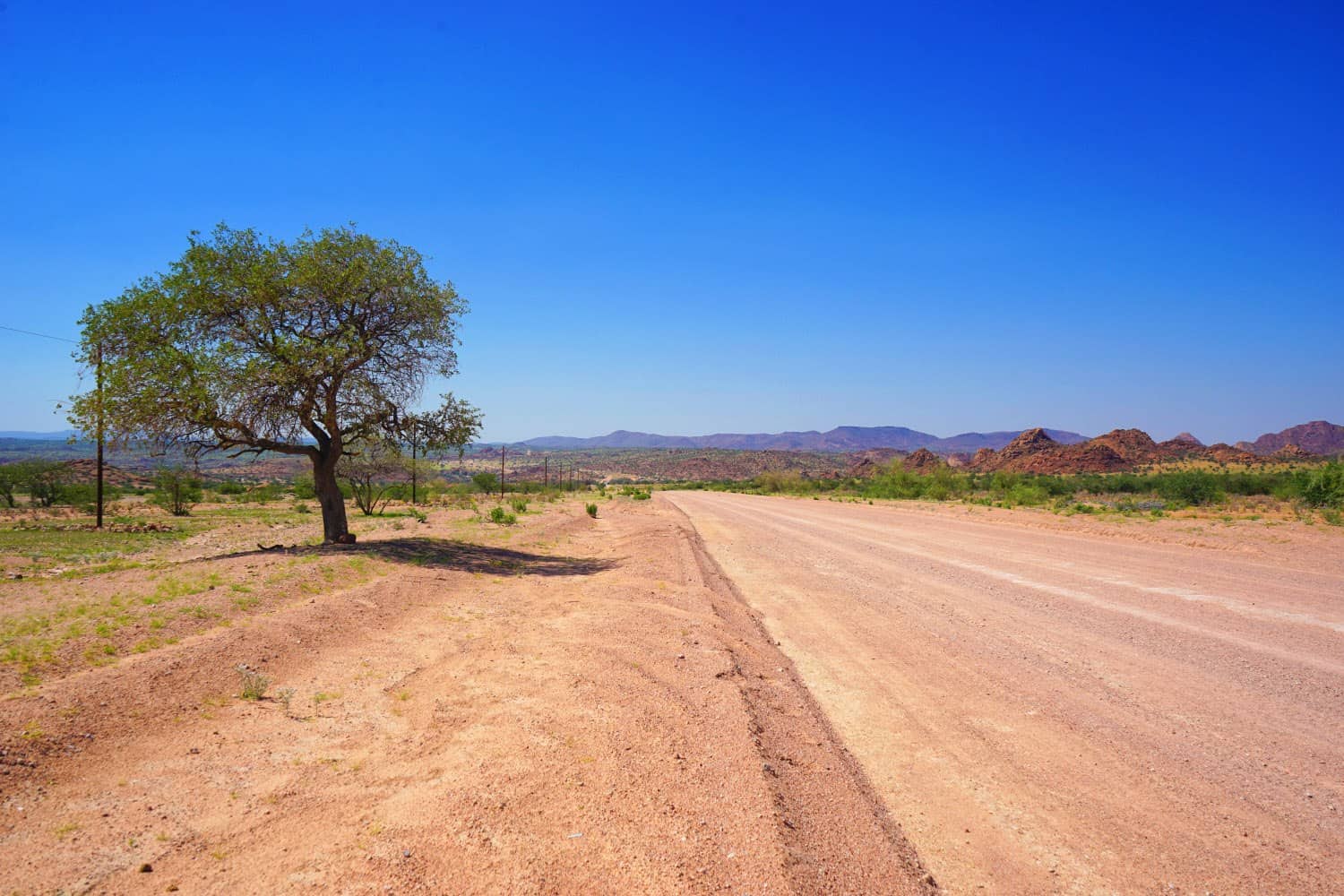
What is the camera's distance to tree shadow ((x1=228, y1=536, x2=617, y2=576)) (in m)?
15.3

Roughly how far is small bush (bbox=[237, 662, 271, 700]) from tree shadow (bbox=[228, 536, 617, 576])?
7.53 m

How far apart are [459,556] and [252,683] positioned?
992cm

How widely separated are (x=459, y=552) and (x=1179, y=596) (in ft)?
47.8

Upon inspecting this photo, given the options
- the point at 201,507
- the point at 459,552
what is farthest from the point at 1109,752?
the point at 201,507

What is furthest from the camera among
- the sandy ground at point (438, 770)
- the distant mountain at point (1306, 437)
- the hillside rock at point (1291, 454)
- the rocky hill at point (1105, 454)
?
the distant mountain at point (1306, 437)

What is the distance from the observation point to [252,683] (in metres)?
6.91

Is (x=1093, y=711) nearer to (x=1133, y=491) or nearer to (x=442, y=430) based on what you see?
(x=442, y=430)

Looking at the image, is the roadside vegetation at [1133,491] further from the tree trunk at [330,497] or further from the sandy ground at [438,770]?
the tree trunk at [330,497]

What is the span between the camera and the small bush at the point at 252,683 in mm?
6629

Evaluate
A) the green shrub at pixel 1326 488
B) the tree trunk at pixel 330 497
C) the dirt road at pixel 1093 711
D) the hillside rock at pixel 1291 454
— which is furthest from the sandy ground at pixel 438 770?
the hillside rock at pixel 1291 454

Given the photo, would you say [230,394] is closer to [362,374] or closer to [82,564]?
[362,374]

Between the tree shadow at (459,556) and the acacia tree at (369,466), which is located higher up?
the acacia tree at (369,466)

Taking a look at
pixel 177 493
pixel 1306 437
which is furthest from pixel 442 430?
pixel 1306 437

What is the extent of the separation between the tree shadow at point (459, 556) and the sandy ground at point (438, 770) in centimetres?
539
